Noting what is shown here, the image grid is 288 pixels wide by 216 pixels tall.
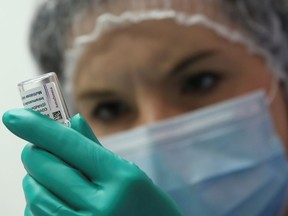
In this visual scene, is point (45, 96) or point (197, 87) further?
point (197, 87)

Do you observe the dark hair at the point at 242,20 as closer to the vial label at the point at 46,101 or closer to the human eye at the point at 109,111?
the human eye at the point at 109,111

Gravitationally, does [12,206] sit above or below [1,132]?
below

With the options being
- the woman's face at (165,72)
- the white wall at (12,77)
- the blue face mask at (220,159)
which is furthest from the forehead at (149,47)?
the white wall at (12,77)

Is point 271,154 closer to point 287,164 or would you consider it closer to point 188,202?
point 287,164

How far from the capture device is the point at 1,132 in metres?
1.25

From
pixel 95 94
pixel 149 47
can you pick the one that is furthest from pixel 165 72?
pixel 95 94

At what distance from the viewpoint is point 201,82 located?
1057mm

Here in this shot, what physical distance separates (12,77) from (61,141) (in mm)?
751

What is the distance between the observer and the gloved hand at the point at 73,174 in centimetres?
62

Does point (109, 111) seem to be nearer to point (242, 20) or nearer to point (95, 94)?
point (95, 94)

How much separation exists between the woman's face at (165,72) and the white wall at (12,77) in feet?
0.92

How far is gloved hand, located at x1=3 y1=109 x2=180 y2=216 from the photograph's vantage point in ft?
2.03

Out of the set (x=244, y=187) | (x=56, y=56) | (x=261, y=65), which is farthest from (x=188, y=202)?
(x=56, y=56)

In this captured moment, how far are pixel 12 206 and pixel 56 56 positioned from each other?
0.41 metres
